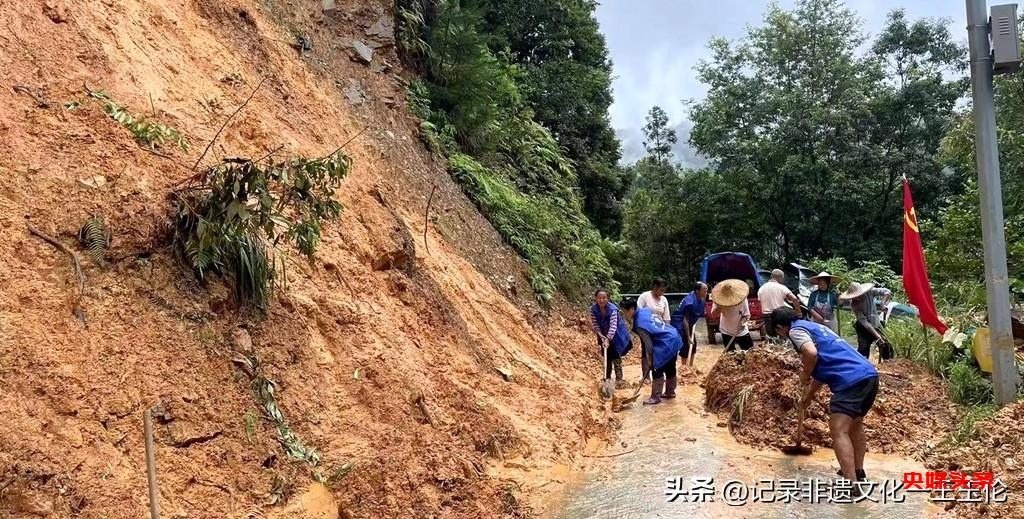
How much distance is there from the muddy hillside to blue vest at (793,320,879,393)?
2.34 meters

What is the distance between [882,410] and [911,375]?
1.82 meters

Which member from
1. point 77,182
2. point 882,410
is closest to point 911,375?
point 882,410

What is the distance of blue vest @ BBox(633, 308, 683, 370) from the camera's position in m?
8.26

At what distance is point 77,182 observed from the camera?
477 centimetres

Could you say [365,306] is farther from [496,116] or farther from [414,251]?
[496,116]

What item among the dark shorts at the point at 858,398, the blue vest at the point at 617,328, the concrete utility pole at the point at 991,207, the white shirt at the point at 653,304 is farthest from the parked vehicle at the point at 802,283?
the dark shorts at the point at 858,398

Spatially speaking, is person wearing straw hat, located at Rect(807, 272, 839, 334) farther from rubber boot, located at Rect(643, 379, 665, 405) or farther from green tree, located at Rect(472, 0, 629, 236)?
green tree, located at Rect(472, 0, 629, 236)

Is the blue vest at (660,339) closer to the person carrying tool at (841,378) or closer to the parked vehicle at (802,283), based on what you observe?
the person carrying tool at (841,378)

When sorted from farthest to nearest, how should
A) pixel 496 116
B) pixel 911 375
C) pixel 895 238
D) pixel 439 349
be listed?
pixel 895 238
pixel 496 116
pixel 911 375
pixel 439 349

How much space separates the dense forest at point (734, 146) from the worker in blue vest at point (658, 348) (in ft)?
14.1

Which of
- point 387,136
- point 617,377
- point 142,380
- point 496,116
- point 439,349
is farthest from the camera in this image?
point 496,116

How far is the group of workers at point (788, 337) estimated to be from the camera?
17.5 feet

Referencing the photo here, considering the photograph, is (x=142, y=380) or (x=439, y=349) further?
(x=439, y=349)

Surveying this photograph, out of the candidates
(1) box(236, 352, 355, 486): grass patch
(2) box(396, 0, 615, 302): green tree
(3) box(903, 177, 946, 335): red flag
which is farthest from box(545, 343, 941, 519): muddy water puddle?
(2) box(396, 0, 615, 302): green tree
